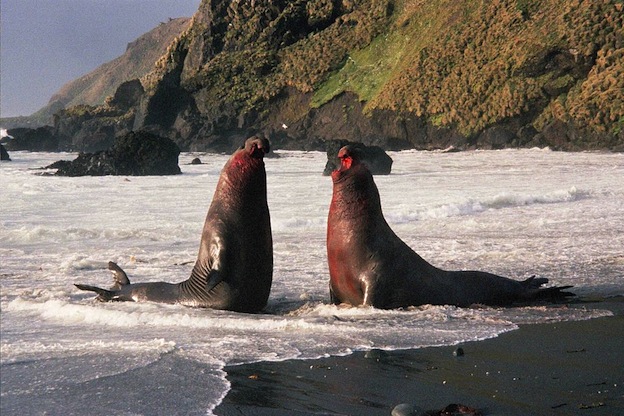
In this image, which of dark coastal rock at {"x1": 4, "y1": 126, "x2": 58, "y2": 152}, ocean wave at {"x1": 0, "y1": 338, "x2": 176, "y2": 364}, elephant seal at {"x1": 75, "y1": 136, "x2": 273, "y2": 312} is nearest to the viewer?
ocean wave at {"x1": 0, "y1": 338, "x2": 176, "y2": 364}

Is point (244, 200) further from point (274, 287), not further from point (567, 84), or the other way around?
point (567, 84)

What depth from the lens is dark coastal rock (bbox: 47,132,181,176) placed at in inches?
1086

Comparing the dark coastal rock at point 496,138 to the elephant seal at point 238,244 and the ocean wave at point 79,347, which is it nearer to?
the elephant seal at point 238,244

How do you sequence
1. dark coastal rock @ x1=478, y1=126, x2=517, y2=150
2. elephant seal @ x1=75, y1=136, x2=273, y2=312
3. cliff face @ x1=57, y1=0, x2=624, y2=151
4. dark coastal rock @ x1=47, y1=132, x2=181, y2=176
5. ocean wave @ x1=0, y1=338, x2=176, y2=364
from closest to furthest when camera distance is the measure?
ocean wave @ x1=0, y1=338, x2=176, y2=364, elephant seal @ x1=75, y1=136, x2=273, y2=312, dark coastal rock @ x1=47, y1=132, x2=181, y2=176, dark coastal rock @ x1=478, y1=126, x2=517, y2=150, cliff face @ x1=57, y1=0, x2=624, y2=151

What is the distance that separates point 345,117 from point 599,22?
16.1 m

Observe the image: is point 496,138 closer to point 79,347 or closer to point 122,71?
point 79,347

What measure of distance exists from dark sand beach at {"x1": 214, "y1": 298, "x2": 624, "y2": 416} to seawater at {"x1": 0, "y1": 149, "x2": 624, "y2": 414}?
0.19 meters

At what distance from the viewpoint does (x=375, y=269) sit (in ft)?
22.4

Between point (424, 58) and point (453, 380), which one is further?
point (424, 58)

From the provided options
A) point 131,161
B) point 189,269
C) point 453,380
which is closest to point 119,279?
point 189,269

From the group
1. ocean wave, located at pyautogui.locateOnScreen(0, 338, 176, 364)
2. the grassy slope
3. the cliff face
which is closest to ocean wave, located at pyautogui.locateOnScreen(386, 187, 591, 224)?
ocean wave, located at pyautogui.locateOnScreen(0, 338, 176, 364)

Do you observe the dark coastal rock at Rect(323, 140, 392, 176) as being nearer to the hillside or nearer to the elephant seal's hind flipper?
the elephant seal's hind flipper

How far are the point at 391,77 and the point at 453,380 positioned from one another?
2026 inches

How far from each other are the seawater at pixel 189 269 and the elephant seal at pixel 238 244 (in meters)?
0.21
